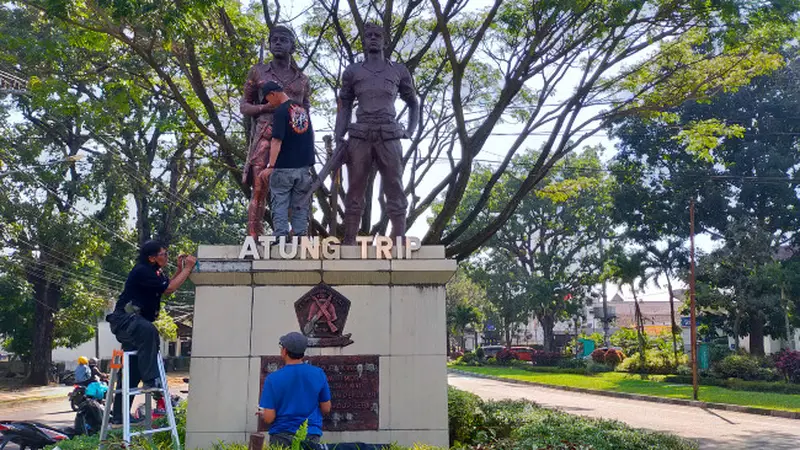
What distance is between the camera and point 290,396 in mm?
4965

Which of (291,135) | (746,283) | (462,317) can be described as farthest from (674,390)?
(462,317)

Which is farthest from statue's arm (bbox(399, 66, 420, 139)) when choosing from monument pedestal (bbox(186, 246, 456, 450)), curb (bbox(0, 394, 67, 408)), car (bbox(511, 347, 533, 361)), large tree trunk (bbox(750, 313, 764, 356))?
car (bbox(511, 347, 533, 361))

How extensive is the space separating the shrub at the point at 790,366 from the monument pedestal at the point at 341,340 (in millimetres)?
23503

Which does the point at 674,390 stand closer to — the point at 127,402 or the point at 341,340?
the point at 341,340

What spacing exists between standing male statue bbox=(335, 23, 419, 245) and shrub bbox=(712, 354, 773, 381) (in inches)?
925

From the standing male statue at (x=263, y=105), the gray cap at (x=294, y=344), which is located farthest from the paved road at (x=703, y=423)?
the gray cap at (x=294, y=344)

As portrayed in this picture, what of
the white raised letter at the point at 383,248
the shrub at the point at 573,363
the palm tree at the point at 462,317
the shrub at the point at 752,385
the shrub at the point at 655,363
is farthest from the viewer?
the palm tree at the point at 462,317

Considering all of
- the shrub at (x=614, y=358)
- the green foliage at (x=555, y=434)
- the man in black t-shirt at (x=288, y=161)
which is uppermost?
the man in black t-shirt at (x=288, y=161)

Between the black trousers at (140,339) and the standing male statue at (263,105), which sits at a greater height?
the standing male statue at (263,105)

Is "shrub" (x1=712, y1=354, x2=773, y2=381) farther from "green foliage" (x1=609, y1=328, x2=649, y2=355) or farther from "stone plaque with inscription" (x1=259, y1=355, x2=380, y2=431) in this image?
"stone plaque with inscription" (x1=259, y1=355, x2=380, y2=431)

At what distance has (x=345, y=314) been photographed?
7.04 meters

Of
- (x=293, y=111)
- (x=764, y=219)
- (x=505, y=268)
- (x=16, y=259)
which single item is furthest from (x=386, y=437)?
(x=505, y=268)

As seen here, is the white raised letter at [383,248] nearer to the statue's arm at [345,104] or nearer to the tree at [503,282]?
the statue's arm at [345,104]

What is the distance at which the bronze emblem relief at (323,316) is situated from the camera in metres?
6.94
